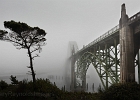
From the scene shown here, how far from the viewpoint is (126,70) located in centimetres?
1282

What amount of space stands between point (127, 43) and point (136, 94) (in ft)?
19.6

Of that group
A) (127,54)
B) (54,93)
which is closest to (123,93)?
(127,54)

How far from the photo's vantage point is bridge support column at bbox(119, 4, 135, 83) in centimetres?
1273

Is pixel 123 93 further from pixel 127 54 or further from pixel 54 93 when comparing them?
pixel 54 93

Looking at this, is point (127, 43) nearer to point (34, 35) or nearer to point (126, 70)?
point (126, 70)

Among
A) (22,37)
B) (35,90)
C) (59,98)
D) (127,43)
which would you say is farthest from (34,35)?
(127,43)

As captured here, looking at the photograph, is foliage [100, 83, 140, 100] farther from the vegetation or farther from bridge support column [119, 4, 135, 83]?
bridge support column [119, 4, 135, 83]

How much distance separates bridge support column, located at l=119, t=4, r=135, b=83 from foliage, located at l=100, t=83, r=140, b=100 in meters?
1.37

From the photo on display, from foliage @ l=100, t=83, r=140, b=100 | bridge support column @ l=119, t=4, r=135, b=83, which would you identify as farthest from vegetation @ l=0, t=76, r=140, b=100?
bridge support column @ l=119, t=4, r=135, b=83

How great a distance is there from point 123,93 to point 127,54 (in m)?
4.96

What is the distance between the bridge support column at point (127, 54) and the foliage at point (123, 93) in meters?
1.37

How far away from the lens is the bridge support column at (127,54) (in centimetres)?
1273

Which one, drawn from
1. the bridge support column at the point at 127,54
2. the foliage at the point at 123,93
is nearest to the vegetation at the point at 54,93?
the foliage at the point at 123,93

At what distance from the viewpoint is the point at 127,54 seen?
1313 cm
